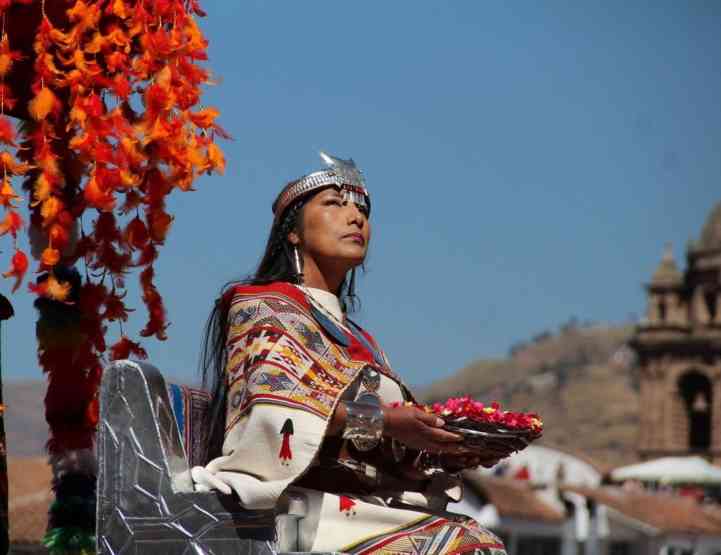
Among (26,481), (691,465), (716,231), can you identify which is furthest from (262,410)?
(716,231)

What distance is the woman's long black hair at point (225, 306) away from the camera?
5500mm

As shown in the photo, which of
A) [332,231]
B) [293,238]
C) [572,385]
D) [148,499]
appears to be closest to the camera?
[148,499]

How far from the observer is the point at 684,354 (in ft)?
222

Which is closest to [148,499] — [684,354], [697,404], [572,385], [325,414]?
[325,414]

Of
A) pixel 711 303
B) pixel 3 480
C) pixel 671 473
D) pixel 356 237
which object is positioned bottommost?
pixel 3 480

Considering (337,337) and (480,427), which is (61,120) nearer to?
(337,337)

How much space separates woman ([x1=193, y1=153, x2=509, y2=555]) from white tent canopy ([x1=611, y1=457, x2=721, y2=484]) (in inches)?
1687

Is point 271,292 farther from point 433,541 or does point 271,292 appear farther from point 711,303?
point 711,303

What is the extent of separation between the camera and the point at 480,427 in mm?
5199

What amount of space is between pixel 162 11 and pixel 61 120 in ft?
1.75

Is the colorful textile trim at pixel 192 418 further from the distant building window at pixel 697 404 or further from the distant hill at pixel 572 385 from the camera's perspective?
the distant hill at pixel 572 385

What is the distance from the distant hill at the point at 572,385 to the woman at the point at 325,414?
98.8m

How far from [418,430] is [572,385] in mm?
134770

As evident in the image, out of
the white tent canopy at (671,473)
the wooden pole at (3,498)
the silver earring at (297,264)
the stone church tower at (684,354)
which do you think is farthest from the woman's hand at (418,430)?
the stone church tower at (684,354)
